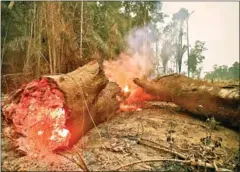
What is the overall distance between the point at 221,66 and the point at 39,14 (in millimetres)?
34011

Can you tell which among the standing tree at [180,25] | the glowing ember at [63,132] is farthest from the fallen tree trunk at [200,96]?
the standing tree at [180,25]

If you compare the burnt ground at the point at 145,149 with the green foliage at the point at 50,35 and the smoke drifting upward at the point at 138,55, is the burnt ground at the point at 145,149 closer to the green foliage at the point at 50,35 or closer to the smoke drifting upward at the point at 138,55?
the green foliage at the point at 50,35

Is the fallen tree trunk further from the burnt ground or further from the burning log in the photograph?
the burning log

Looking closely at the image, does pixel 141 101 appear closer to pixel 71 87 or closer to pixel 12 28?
pixel 71 87

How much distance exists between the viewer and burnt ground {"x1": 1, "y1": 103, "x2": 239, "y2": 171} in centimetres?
267

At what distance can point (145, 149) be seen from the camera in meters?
3.21

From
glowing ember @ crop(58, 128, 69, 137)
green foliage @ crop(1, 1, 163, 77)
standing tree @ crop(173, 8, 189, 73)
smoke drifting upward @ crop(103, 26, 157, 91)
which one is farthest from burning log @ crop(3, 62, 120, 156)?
standing tree @ crop(173, 8, 189, 73)

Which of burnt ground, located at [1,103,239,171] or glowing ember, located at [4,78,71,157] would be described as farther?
glowing ember, located at [4,78,71,157]

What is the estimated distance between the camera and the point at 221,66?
35.5 meters

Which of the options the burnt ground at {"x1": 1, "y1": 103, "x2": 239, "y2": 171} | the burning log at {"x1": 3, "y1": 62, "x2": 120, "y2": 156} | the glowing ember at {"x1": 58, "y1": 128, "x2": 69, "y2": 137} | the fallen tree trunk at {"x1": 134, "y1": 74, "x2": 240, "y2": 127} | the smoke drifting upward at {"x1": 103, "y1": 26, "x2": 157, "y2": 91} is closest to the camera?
the burnt ground at {"x1": 1, "y1": 103, "x2": 239, "y2": 171}

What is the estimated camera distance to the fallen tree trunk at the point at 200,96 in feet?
14.1

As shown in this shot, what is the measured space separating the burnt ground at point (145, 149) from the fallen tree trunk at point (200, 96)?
0.76ft

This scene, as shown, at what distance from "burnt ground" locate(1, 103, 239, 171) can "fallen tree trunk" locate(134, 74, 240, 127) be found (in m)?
0.23

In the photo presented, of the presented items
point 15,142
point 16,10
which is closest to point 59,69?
point 15,142
